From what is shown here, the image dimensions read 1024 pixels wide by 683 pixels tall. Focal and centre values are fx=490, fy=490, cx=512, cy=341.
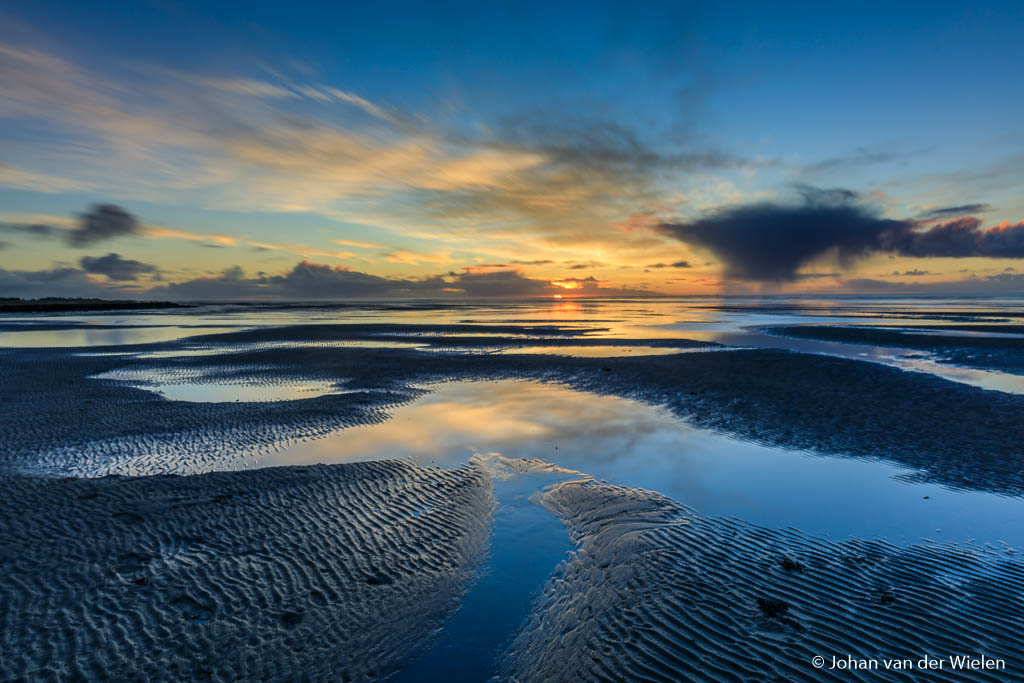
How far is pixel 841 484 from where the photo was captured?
36.0 feet

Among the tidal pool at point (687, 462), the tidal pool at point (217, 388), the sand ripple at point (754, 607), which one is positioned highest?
the tidal pool at point (217, 388)

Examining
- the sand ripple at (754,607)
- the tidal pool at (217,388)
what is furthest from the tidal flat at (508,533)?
the tidal pool at (217,388)

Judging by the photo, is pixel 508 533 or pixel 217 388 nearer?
pixel 508 533

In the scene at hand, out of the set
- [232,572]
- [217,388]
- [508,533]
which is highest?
[217,388]

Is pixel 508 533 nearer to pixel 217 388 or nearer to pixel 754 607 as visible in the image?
pixel 754 607

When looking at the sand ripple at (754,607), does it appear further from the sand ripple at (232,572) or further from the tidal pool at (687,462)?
the sand ripple at (232,572)

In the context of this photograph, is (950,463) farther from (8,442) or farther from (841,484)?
(8,442)

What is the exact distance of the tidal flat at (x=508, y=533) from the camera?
5.90m

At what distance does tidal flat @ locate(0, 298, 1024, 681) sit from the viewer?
590 cm

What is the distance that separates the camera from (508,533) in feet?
29.7

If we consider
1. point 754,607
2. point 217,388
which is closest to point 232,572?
point 754,607

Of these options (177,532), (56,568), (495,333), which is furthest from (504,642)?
(495,333)

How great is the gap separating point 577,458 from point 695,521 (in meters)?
4.07

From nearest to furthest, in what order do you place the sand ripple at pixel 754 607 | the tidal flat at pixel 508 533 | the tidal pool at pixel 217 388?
1. the sand ripple at pixel 754 607
2. the tidal flat at pixel 508 533
3. the tidal pool at pixel 217 388
